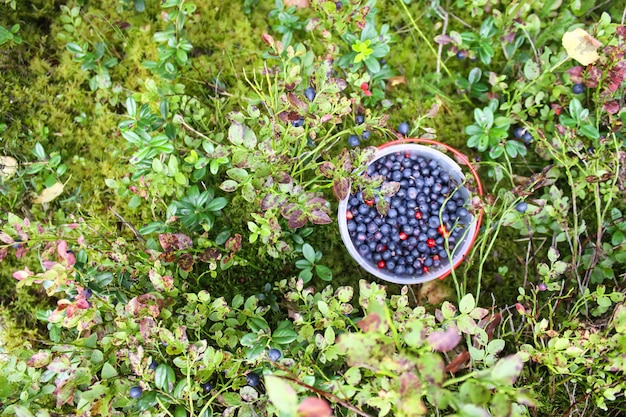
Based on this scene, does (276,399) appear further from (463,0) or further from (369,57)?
(463,0)

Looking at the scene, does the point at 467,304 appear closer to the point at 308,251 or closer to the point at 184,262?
the point at 308,251

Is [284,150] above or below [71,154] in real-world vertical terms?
above

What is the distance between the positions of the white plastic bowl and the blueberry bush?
0.07ft

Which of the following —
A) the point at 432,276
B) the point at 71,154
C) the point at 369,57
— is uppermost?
the point at 369,57

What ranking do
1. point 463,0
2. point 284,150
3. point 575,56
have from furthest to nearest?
point 463,0 → point 575,56 → point 284,150

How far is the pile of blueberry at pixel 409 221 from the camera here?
2.01m

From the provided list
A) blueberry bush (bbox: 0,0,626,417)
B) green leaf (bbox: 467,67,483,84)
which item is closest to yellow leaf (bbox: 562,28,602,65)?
blueberry bush (bbox: 0,0,626,417)

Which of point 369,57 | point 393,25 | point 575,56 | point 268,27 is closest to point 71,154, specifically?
point 268,27

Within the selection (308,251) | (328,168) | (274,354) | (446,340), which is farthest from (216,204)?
(446,340)

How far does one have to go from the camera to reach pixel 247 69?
2.29 metres

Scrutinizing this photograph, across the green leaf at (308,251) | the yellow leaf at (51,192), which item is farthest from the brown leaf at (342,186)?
the yellow leaf at (51,192)

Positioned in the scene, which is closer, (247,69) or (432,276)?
(432,276)

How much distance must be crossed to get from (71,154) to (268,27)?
1.11m

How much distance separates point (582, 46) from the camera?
76.5 inches
